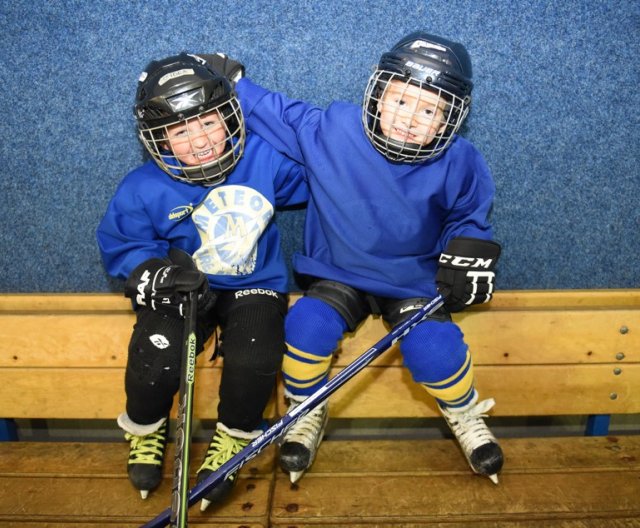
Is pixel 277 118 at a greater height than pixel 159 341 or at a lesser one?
greater

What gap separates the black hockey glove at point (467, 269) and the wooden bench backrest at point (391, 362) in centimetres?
16

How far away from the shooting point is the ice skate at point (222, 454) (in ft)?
4.20

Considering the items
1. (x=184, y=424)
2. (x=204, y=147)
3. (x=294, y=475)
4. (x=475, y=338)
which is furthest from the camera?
(x=475, y=338)

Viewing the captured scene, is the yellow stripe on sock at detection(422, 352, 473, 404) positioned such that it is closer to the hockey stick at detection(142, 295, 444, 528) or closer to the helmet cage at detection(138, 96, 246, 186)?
the hockey stick at detection(142, 295, 444, 528)

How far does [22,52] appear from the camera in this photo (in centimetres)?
152

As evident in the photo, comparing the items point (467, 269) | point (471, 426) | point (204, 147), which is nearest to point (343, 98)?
point (204, 147)

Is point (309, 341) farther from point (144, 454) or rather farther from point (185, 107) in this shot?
point (185, 107)

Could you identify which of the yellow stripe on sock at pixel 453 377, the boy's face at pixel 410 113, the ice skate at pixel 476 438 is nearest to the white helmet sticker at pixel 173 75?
the boy's face at pixel 410 113

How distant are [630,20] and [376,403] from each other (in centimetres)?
115

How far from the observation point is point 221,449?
134cm

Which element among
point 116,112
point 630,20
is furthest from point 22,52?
point 630,20

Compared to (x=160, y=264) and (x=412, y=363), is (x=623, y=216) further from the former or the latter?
(x=160, y=264)

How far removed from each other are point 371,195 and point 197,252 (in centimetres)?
42

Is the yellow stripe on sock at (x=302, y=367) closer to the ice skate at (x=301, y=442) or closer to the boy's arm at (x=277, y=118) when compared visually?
the ice skate at (x=301, y=442)
